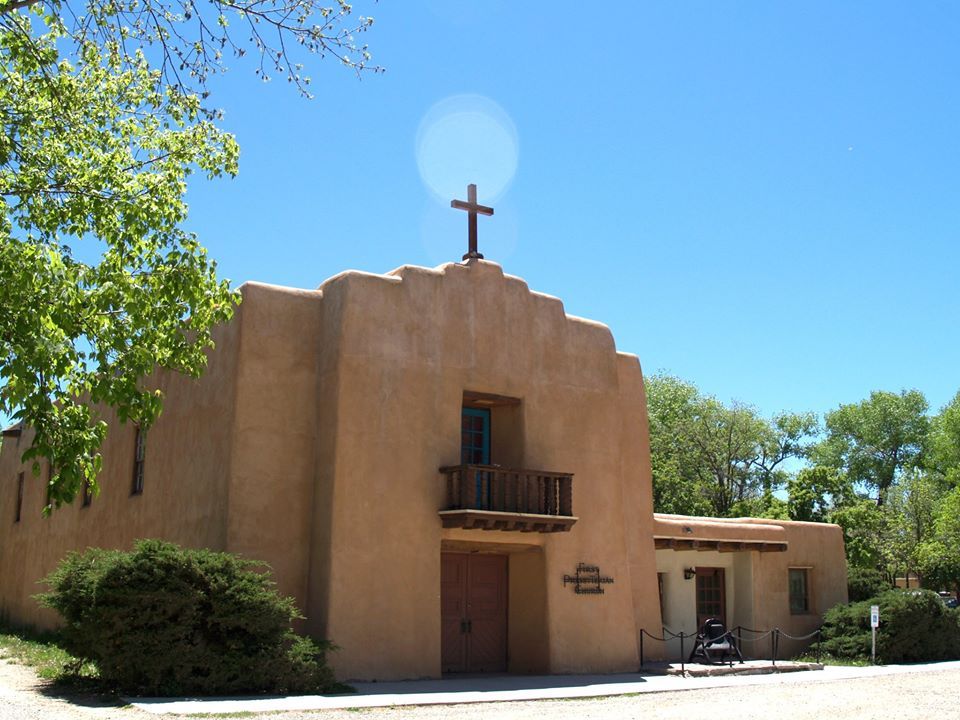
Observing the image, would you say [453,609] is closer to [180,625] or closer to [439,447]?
[439,447]

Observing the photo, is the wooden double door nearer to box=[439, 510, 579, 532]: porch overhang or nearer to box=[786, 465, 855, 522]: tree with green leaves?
box=[439, 510, 579, 532]: porch overhang

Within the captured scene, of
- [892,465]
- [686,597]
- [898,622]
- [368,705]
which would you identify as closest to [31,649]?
[368,705]

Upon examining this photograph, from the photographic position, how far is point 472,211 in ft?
59.5

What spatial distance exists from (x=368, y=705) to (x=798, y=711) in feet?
18.0

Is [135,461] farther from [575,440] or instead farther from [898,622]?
[898,622]

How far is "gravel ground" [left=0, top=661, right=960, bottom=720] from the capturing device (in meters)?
11.2

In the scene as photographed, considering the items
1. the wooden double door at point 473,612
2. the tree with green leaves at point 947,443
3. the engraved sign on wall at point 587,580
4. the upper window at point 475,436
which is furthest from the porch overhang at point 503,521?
the tree with green leaves at point 947,443

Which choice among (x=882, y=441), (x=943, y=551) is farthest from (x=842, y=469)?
(x=943, y=551)

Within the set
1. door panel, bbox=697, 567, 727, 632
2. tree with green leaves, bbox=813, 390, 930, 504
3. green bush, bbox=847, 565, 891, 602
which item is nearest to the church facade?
door panel, bbox=697, 567, 727, 632

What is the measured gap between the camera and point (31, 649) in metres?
18.4

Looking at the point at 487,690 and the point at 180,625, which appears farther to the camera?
the point at 487,690

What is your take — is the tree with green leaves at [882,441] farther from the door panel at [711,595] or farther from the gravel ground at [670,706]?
the gravel ground at [670,706]

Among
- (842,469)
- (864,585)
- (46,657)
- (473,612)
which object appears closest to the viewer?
(46,657)

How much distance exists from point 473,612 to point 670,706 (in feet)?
16.0
